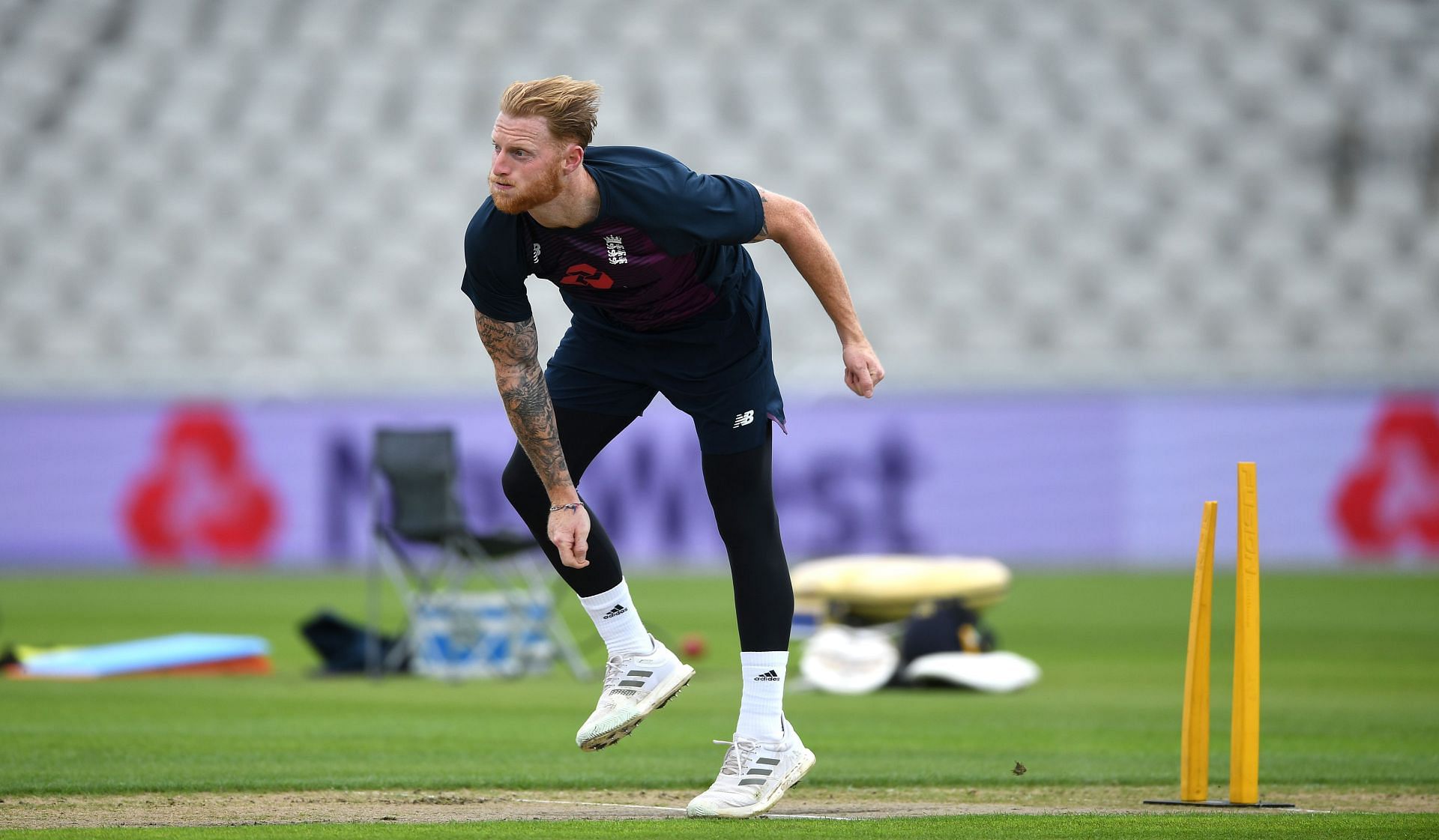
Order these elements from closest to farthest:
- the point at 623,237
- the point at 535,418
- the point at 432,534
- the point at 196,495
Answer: the point at 623,237 → the point at 535,418 → the point at 432,534 → the point at 196,495

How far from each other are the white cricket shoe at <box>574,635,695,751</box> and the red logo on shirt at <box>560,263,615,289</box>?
3.91 ft

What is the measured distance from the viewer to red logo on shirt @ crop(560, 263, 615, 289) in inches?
203

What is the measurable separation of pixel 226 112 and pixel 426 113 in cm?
232

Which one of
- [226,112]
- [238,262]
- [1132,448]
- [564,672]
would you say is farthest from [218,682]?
[226,112]

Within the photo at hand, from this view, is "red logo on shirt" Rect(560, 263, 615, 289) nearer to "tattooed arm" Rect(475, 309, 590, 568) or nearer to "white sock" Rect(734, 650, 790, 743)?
"tattooed arm" Rect(475, 309, 590, 568)

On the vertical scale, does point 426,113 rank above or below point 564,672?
above

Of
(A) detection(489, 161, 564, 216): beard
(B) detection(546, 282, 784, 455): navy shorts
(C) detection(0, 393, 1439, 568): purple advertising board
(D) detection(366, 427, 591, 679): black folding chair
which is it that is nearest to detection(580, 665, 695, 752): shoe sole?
(B) detection(546, 282, 784, 455): navy shorts

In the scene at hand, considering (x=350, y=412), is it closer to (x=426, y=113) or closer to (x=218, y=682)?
(x=426, y=113)

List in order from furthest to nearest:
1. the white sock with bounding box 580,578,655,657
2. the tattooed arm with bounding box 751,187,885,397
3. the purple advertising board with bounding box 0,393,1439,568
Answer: the purple advertising board with bounding box 0,393,1439,568 → the white sock with bounding box 580,578,655,657 → the tattooed arm with bounding box 751,187,885,397

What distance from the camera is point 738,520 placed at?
5.52 meters

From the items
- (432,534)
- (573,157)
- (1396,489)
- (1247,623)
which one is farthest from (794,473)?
(573,157)

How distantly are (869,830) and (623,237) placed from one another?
174 centimetres

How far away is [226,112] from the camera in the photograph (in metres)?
21.7

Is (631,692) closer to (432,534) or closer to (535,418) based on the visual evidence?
(535,418)
